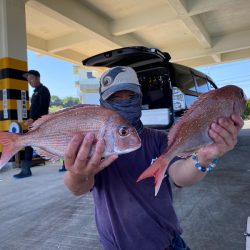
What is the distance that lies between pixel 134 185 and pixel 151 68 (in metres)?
4.49

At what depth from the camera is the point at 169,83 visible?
18.5ft

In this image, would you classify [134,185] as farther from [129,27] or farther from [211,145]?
[129,27]

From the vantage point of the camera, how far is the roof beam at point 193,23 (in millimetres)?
8562

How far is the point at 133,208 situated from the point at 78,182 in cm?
29

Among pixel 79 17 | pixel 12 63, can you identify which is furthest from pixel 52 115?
pixel 79 17

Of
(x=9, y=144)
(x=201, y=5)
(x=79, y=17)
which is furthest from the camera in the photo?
(x=79, y=17)

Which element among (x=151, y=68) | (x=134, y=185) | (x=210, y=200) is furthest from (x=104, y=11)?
(x=134, y=185)

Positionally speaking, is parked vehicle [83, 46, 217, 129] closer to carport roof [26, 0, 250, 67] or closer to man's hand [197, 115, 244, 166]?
carport roof [26, 0, 250, 67]

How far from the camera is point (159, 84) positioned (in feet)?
19.0

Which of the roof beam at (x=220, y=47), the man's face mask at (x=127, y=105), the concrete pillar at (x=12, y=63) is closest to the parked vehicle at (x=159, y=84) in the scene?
the concrete pillar at (x=12, y=63)

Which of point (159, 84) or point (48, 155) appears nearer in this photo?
point (48, 155)

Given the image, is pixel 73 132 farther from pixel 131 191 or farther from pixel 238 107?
pixel 238 107

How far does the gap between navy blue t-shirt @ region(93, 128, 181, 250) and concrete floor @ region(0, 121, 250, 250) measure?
1.39 meters

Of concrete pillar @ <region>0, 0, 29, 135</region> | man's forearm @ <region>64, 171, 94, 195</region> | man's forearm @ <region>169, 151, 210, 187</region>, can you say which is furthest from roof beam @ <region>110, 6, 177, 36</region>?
man's forearm @ <region>64, 171, 94, 195</region>
